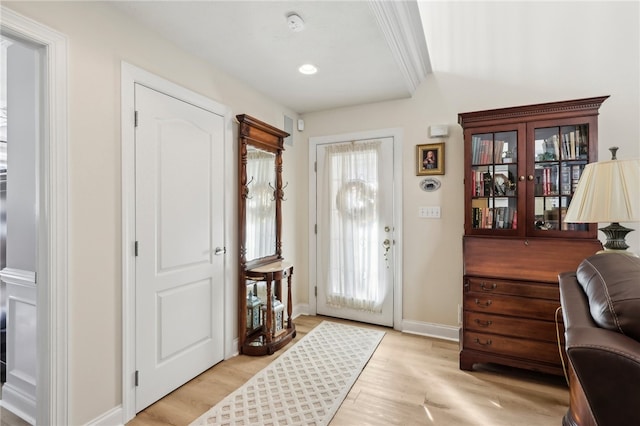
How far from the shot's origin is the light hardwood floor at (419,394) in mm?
1852

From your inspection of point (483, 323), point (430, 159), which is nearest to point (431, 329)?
point (483, 323)

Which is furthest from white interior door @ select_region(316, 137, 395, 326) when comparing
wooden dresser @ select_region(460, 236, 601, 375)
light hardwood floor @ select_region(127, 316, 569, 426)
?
wooden dresser @ select_region(460, 236, 601, 375)

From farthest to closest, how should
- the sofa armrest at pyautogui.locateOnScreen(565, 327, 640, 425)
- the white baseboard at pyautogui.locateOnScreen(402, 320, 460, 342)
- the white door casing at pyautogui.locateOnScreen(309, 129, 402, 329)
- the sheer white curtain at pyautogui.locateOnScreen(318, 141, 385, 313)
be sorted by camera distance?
the sheer white curtain at pyautogui.locateOnScreen(318, 141, 385, 313) < the white door casing at pyautogui.locateOnScreen(309, 129, 402, 329) < the white baseboard at pyautogui.locateOnScreen(402, 320, 460, 342) < the sofa armrest at pyautogui.locateOnScreen(565, 327, 640, 425)

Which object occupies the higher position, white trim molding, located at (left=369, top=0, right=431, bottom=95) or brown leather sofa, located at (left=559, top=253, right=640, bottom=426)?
white trim molding, located at (left=369, top=0, right=431, bottom=95)

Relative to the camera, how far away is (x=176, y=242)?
2152 mm

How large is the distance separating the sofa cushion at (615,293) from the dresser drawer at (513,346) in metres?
1.25

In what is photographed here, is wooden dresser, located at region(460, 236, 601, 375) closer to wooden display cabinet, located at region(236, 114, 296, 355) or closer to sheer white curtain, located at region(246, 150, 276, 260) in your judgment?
wooden display cabinet, located at region(236, 114, 296, 355)

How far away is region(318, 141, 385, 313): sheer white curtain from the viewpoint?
3326 millimetres

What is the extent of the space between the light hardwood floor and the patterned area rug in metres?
0.08

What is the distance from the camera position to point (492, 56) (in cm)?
284

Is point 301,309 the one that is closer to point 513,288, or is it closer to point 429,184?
point 429,184

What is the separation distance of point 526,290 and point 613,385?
164cm

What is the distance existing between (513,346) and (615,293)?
157cm

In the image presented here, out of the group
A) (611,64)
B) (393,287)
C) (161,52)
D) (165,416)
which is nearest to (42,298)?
(165,416)
